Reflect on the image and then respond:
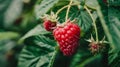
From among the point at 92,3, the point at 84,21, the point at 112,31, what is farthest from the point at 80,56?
the point at 112,31

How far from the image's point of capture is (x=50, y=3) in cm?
176

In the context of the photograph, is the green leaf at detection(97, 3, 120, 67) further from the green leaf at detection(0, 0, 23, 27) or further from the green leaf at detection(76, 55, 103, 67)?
the green leaf at detection(0, 0, 23, 27)

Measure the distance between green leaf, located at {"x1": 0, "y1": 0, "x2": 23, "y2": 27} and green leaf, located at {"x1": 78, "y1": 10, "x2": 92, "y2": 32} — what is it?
48.4 inches

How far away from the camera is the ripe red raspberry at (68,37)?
1.64 meters

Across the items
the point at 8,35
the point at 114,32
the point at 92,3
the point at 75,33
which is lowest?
the point at 114,32

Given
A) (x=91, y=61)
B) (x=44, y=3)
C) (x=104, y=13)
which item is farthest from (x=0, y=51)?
(x=104, y=13)

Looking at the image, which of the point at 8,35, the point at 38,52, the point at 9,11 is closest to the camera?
the point at 38,52

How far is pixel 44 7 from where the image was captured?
1.77 m

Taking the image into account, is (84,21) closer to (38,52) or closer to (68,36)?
(68,36)

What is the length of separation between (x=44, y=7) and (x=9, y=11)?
1.28m

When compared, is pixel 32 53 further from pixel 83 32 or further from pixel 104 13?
pixel 104 13

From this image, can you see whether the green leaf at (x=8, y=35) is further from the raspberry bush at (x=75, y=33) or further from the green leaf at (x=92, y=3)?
the green leaf at (x=92, y=3)

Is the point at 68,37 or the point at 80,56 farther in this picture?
the point at 80,56

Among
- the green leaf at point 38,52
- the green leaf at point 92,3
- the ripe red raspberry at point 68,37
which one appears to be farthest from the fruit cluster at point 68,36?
the green leaf at point 38,52
